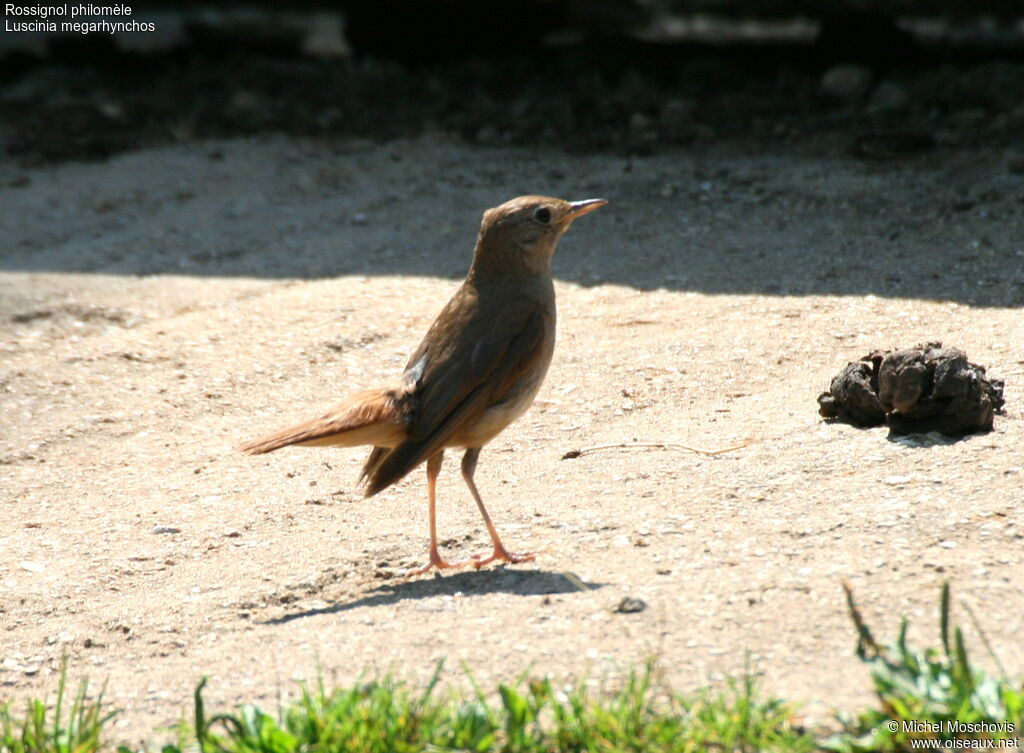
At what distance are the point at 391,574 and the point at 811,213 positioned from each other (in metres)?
4.56

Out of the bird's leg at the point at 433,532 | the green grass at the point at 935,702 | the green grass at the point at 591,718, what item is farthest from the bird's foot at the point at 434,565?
the green grass at the point at 935,702

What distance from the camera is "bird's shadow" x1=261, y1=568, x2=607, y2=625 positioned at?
4.29 m

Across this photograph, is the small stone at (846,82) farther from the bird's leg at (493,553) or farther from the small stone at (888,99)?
the bird's leg at (493,553)

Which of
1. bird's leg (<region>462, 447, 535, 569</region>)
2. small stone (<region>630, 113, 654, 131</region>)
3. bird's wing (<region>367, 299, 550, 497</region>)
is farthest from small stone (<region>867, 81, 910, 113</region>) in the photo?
bird's leg (<region>462, 447, 535, 569</region>)

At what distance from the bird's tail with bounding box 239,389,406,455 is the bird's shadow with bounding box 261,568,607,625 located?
546 millimetres

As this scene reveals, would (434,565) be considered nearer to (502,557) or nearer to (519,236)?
(502,557)

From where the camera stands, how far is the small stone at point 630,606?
12.8ft

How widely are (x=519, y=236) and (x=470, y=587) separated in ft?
5.27

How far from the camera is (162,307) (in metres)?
7.79

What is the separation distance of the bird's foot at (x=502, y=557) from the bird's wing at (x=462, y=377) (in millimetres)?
425

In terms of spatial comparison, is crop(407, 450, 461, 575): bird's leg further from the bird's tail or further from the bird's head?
the bird's head

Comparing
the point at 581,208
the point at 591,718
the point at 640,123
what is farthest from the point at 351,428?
the point at 640,123

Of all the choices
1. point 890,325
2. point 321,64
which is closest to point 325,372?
point 890,325

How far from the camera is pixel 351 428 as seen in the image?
4.62m
